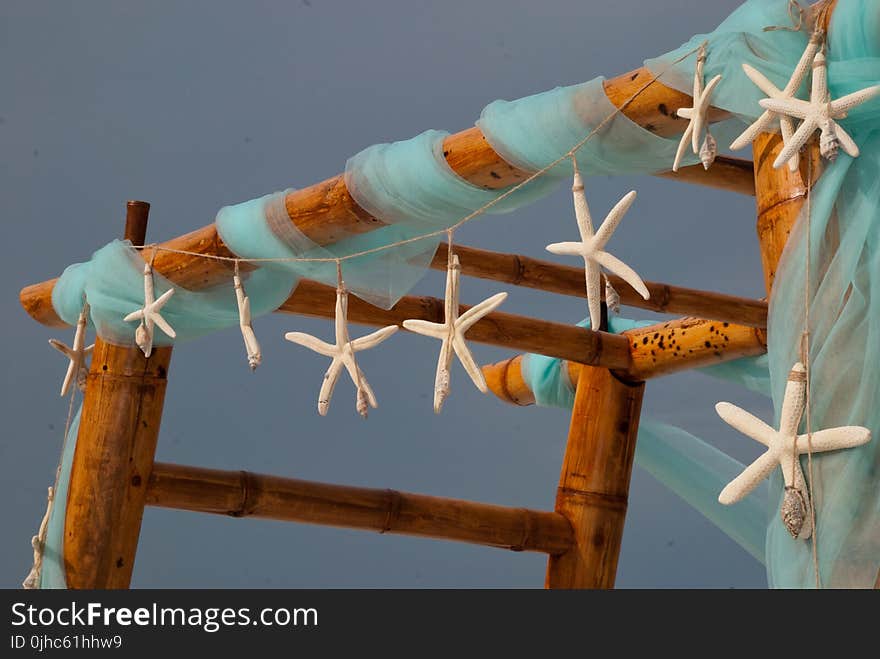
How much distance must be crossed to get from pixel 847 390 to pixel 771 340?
225 millimetres

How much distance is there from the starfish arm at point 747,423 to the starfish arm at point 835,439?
0.23ft

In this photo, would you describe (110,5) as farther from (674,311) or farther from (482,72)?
(482,72)

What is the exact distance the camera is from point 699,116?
9.73 feet

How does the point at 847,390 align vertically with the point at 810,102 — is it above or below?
below

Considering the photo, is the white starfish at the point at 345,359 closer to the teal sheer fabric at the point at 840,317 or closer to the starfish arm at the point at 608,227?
the starfish arm at the point at 608,227

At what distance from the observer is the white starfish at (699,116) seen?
9.73ft

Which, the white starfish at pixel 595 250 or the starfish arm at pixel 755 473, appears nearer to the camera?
the starfish arm at pixel 755 473

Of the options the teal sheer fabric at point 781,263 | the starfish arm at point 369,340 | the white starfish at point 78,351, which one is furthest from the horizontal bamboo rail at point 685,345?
the white starfish at point 78,351

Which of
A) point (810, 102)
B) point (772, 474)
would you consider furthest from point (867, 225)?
point (772, 474)

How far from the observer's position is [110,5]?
48.3 ft
